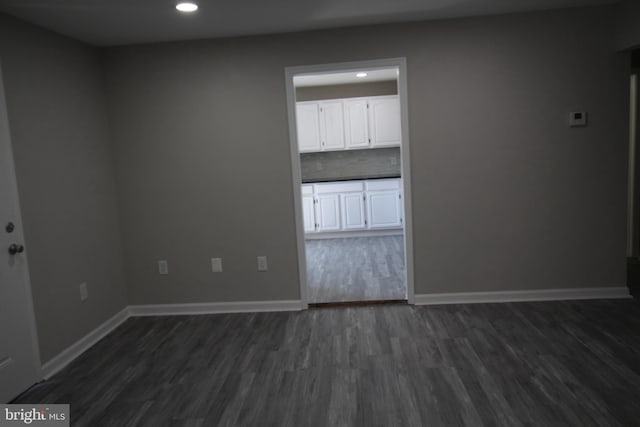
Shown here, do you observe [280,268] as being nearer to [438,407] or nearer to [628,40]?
[438,407]

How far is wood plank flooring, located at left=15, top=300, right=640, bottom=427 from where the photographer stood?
2.38 meters

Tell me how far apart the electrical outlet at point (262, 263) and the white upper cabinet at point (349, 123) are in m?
3.24

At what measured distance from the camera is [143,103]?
3.94 m

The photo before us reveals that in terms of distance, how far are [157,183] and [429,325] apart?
2554 mm

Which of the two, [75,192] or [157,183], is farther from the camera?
[157,183]

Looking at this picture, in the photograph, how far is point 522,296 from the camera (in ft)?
12.7

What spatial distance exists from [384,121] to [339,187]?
119cm

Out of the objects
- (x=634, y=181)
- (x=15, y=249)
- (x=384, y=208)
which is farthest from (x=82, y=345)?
(x=634, y=181)

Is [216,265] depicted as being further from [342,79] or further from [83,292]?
[342,79]

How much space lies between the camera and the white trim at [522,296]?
384cm

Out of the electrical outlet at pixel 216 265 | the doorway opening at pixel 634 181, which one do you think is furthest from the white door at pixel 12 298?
the doorway opening at pixel 634 181

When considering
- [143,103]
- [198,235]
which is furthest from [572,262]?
[143,103]

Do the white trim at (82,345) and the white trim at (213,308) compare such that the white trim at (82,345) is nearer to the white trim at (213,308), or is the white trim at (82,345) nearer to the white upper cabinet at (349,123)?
the white trim at (213,308)

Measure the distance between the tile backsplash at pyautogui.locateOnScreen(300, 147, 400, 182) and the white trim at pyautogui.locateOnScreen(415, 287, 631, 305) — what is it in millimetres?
3629
